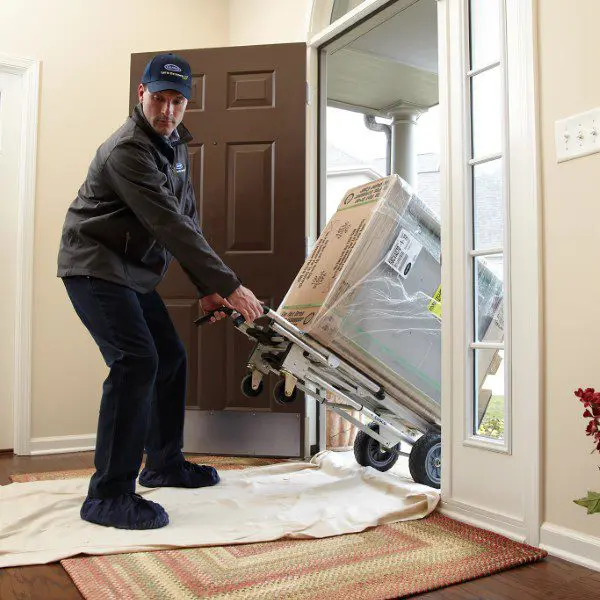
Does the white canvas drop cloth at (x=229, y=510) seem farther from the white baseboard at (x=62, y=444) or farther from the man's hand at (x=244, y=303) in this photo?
the white baseboard at (x=62, y=444)

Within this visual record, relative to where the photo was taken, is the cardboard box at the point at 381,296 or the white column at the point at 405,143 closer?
the cardboard box at the point at 381,296

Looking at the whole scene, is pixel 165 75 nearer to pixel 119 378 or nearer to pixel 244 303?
pixel 244 303

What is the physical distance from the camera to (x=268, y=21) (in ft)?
12.6

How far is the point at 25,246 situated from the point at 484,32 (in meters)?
2.53

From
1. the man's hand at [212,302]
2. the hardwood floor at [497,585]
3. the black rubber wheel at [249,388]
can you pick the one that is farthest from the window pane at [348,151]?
the hardwood floor at [497,585]

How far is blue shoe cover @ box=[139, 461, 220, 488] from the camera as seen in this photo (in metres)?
2.56

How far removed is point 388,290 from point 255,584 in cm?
128

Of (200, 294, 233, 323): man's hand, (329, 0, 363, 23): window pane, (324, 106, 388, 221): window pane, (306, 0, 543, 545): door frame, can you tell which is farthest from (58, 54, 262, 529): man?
(324, 106, 388, 221): window pane

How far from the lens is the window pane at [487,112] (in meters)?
2.18

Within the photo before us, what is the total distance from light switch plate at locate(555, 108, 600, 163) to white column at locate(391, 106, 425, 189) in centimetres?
396

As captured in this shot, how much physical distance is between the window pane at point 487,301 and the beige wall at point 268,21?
1848 mm

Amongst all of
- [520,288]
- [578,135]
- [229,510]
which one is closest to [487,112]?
[578,135]

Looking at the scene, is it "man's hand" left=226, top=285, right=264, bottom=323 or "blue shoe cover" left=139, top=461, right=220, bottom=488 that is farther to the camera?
"blue shoe cover" left=139, top=461, right=220, bottom=488

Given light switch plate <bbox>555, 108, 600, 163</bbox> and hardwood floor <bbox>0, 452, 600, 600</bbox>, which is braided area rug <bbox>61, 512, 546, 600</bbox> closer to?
hardwood floor <bbox>0, 452, 600, 600</bbox>
